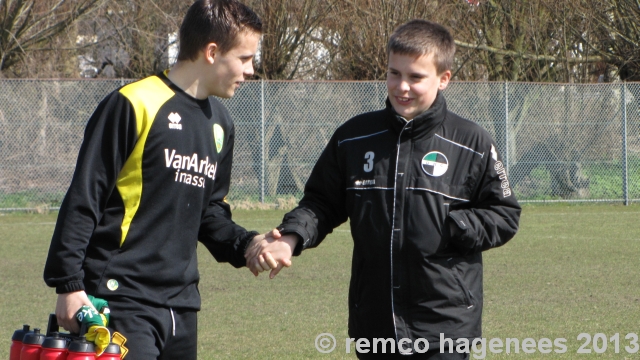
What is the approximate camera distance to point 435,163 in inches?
129

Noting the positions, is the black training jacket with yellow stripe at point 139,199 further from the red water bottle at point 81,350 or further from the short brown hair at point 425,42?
the short brown hair at point 425,42

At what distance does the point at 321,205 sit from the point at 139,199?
2.52 feet

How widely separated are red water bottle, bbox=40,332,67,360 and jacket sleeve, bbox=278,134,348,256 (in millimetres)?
1000

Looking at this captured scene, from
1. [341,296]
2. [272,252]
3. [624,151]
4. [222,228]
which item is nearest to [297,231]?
[272,252]

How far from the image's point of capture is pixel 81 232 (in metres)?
2.93

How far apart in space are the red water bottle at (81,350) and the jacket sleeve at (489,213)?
1.37 m

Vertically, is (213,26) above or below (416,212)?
above

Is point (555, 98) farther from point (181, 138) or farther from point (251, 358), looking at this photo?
point (181, 138)

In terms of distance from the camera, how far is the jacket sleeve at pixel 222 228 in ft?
11.5

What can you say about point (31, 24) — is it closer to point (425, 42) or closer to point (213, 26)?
point (213, 26)

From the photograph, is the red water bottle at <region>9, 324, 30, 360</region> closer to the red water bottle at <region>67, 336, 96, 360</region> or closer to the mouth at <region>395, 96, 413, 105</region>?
the red water bottle at <region>67, 336, 96, 360</region>

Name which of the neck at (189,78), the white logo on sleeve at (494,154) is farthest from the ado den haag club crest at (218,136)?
the white logo on sleeve at (494,154)

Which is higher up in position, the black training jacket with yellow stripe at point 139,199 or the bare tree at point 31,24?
the bare tree at point 31,24

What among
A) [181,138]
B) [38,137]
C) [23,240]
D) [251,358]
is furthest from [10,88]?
[181,138]
